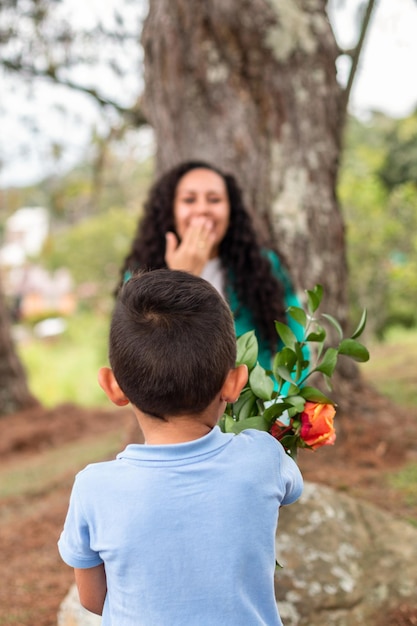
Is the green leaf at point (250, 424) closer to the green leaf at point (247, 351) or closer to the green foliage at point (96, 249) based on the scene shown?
the green leaf at point (247, 351)

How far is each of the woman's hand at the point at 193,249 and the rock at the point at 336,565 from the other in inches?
38.5

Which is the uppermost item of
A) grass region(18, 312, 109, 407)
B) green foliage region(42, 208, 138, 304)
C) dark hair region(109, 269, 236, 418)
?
dark hair region(109, 269, 236, 418)

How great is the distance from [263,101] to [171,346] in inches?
122

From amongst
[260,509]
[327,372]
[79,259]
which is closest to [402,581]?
[327,372]

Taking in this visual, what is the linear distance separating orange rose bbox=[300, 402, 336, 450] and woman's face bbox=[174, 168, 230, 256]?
1535mm

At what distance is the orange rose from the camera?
62.2 inches

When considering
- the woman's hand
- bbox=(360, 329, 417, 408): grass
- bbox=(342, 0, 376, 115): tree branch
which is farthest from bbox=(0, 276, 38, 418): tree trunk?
the woman's hand

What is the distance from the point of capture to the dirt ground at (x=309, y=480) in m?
3.16

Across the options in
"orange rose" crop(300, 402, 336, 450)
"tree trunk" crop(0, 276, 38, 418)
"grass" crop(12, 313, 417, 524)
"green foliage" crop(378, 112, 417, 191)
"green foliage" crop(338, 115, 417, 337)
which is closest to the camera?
"orange rose" crop(300, 402, 336, 450)

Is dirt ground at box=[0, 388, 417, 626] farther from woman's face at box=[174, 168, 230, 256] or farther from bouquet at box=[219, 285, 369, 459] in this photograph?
woman's face at box=[174, 168, 230, 256]

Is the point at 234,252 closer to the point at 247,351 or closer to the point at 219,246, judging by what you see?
the point at 219,246

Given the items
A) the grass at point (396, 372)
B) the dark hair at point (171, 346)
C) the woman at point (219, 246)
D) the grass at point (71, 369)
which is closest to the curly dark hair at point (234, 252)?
the woman at point (219, 246)

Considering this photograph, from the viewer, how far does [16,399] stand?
776 centimetres

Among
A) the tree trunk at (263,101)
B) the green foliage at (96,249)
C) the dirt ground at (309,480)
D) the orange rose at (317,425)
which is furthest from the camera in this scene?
the green foliage at (96,249)
